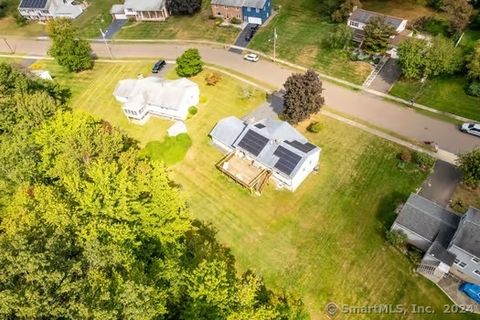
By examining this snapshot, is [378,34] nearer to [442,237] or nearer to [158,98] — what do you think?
[442,237]

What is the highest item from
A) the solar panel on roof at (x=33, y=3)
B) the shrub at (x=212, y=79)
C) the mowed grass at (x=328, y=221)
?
the solar panel on roof at (x=33, y=3)

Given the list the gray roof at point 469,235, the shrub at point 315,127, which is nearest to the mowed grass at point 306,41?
the shrub at point 315,127

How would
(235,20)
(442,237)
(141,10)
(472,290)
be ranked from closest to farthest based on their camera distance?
(472,290) < (442,237) < (235,20) < (141,10)

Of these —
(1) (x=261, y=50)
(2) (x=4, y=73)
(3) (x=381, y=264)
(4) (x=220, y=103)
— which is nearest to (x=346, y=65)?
(1) (x=261, y=50)

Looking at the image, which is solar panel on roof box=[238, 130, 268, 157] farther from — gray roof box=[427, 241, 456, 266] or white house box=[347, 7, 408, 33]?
white house box=[347, 7, 408, 33]

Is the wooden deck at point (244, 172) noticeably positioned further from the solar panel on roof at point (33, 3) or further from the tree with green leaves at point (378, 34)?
the solar panel on roof at point (33, 3)

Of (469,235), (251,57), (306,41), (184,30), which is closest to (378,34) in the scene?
(306,41)
